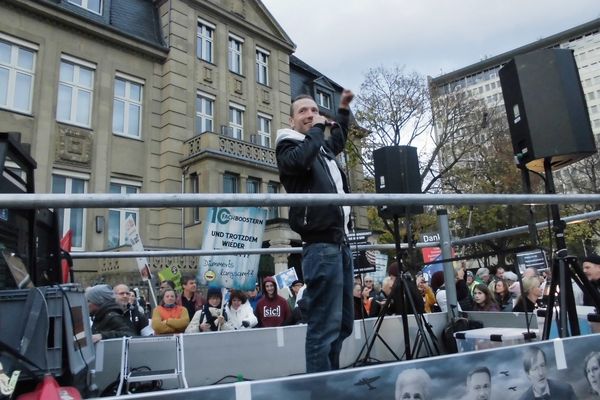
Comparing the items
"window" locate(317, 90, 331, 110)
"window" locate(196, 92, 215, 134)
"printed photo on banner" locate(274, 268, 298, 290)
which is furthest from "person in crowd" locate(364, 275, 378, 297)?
"window" locate(317, 90, 331, 110)

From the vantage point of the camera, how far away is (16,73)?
586 inches

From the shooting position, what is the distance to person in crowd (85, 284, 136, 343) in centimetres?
412

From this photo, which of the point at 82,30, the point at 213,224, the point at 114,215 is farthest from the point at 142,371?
the point at 82,30

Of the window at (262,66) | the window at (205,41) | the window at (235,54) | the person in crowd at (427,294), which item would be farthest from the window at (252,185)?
the person in crowd at (427,294)

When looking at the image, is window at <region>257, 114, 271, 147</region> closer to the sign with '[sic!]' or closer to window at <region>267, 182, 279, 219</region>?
window at <region>267, 182, 279, 219</region>

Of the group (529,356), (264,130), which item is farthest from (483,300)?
(264,130)

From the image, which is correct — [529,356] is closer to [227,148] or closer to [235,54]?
[227,148]

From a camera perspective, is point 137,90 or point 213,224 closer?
point 213,224

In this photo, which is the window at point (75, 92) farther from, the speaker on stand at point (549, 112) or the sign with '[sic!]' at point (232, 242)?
the speaker on stand at point (549, 112)

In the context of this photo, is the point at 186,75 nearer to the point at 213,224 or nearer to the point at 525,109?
the point at 213,224

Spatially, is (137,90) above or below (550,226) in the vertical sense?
above

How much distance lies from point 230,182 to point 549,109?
17.0 meters

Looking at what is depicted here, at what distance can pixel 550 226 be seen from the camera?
2.76m

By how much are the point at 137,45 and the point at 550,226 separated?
18037 millimetres
